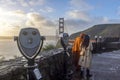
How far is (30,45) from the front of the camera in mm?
6680

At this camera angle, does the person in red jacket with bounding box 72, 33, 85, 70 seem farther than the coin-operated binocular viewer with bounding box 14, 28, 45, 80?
Yes

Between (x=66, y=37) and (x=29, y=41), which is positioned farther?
(x=66, y=37)

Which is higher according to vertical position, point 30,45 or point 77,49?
point 30,45

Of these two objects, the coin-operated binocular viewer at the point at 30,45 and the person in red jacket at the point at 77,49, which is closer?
the coin-operated binocular viewer at the point at 30,45

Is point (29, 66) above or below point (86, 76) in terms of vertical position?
above

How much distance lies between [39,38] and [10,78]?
1.27 m

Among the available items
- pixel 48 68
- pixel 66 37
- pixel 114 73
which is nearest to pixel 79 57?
pixel 66 37

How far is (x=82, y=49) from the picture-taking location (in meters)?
13.0

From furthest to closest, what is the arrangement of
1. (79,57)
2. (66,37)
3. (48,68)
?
(79,57) → (66,37) → (48,68)

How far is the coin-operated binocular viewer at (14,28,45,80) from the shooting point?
21.9ft

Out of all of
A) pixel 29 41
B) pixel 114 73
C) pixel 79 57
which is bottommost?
pixel 114 73

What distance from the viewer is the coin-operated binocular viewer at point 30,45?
6.66 metres

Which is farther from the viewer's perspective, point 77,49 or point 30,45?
point 77,49

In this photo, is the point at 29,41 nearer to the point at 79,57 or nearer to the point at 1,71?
the point at 1,71
